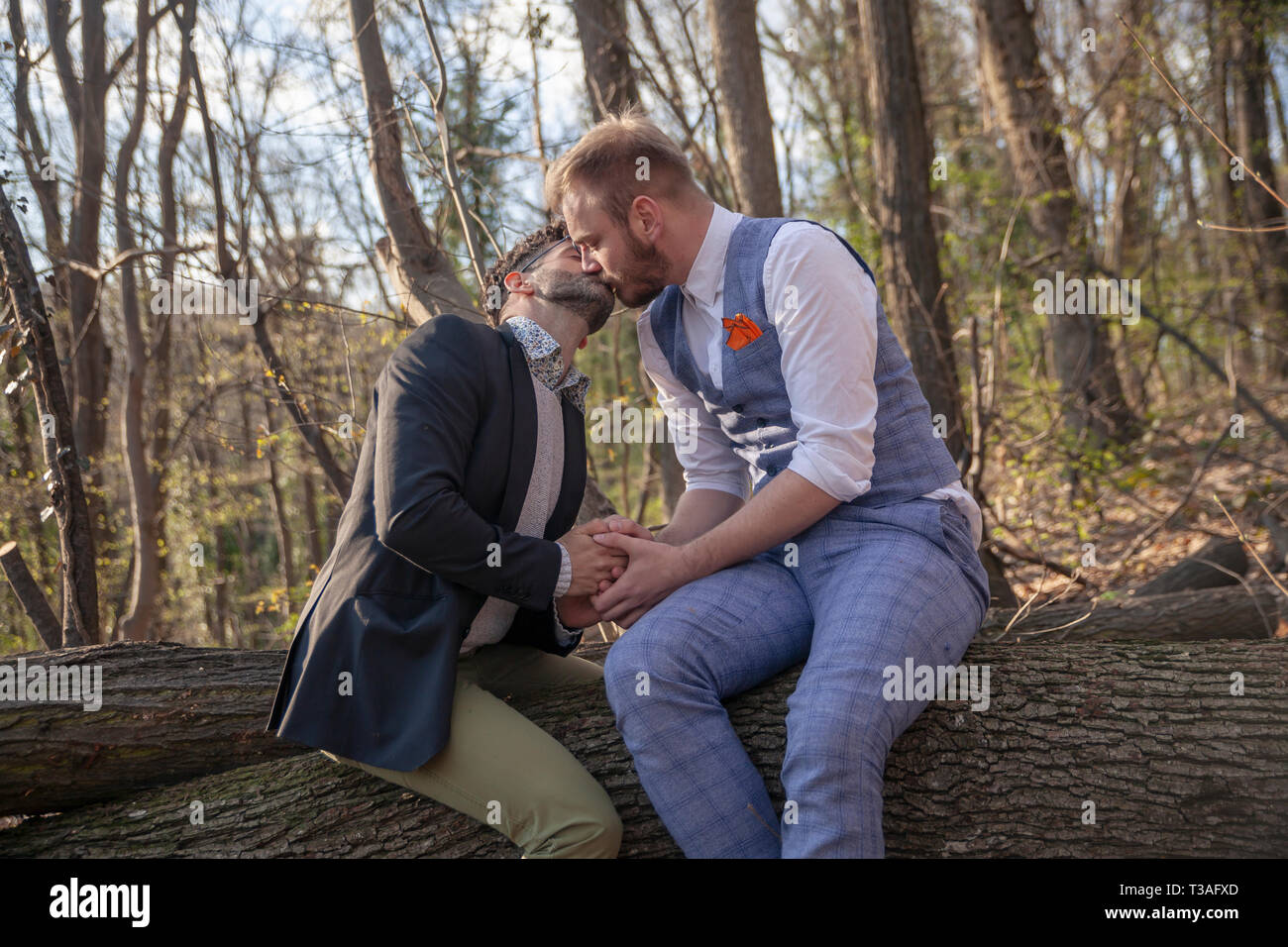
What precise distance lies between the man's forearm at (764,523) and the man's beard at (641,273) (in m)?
0.64

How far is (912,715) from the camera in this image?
2043 millimetres

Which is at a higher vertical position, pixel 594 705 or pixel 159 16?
pixel 159 16

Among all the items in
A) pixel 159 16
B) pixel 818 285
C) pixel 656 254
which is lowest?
pixel 818 285

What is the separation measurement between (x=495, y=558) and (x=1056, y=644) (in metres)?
1.62

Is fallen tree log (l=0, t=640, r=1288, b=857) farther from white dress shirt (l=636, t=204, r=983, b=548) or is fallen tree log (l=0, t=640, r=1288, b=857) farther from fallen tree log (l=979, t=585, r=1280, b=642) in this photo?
fallen tree log (l=979, t=585, r=1280, b=642)

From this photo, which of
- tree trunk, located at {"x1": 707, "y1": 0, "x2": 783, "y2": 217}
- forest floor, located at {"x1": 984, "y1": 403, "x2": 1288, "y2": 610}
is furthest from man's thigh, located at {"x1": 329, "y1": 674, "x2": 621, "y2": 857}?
tree trunk, located at {"x1": 707, "y1": 0, "x2": 783, "y2": 217}

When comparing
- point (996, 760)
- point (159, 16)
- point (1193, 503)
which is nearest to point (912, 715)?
point (996, 760)

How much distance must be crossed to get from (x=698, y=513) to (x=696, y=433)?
242mm

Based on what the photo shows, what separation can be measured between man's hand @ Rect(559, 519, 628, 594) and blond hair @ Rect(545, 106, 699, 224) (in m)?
0.83

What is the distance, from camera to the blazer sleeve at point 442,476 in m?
2.00

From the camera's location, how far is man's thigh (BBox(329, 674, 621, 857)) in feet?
6.59

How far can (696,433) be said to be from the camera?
2766 mm
